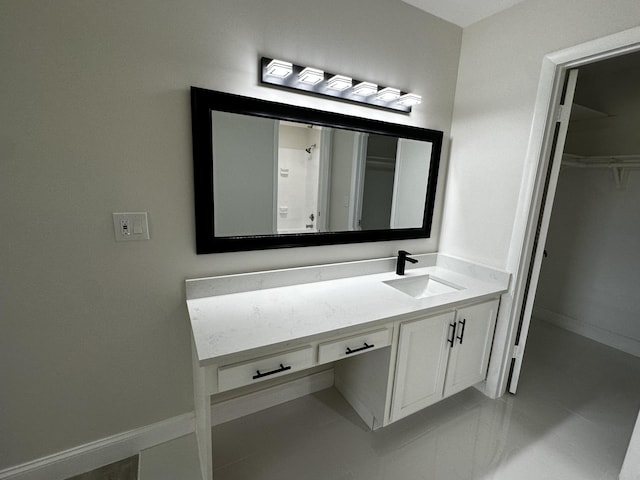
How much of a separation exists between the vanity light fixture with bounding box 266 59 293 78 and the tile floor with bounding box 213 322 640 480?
6.37 ft

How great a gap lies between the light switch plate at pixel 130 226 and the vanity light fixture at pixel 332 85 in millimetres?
879

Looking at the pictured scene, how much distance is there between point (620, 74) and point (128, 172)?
3.81m

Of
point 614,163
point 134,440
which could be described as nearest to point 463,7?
point 614,163

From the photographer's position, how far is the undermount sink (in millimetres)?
1954

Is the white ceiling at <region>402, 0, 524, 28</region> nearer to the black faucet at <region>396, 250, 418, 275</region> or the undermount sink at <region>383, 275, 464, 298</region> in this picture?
the black faucet at <region>396, 250, 418, 275</region>

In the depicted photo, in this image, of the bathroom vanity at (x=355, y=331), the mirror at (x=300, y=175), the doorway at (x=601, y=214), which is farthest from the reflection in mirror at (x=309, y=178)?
the doorway at (x=601, y=214)

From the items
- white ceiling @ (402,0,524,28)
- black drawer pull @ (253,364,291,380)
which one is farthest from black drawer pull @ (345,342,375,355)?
white ceiling @ (402,0,524,28)

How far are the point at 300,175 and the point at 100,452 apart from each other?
172 cm

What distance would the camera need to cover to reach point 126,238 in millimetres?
1314

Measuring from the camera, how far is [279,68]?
138 cm

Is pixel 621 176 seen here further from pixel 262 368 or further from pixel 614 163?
pixel 262 368

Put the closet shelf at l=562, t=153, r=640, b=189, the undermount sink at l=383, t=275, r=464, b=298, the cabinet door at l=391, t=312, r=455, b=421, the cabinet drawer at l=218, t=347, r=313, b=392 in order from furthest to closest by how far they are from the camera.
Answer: the closet shelf at l=562, t=153, r=640, b=189 → the undermount sink at l=383, t=275, r=464, b=298 → the cabinet door at l=391, t=312, r=455, b=421 → the cabinet drawer at l=218, t=347, r=313, b=392

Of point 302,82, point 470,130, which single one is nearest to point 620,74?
point 470,130

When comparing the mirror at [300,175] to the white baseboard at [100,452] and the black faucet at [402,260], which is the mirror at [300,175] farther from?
the white baseboard at [100,452]
